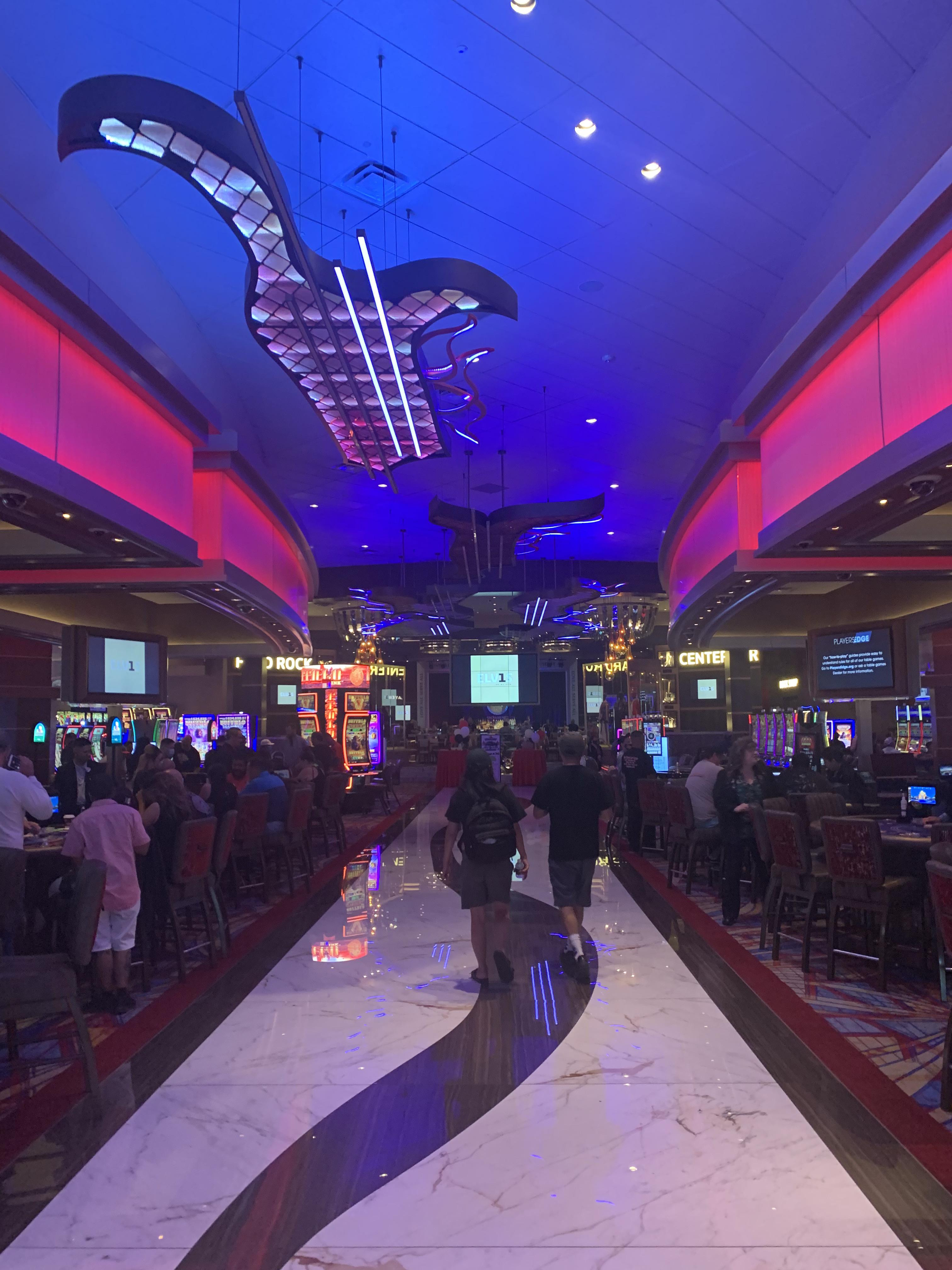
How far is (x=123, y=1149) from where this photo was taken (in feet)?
9.85

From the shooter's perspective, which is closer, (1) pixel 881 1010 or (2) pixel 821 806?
(1) pixel 881 1010

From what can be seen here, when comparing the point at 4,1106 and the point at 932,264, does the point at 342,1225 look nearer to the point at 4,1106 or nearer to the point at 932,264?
the point at 4,1106

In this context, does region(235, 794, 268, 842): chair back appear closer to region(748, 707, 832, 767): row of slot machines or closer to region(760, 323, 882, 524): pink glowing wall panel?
region(760, 323, 882, 524): pink glowing wall panel

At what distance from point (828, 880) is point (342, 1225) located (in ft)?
11.7

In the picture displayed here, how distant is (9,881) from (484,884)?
7.32 ft

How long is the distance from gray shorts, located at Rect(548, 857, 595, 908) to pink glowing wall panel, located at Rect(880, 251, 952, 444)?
286cm

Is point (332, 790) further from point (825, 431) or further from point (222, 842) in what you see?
point (825, 431)

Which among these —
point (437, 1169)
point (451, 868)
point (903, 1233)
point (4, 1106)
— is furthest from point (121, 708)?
point (903, 1233)

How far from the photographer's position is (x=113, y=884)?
4.47 metres

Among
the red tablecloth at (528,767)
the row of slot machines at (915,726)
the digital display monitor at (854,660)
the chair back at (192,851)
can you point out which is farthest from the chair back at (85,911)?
the red tablecloth at (528,767)

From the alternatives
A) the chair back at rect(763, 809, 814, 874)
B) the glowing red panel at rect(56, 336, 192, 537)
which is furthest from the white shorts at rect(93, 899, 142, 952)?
the chair back at rect(763, 809, 814, 874)

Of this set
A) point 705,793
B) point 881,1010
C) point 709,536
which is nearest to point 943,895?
point 881,1010

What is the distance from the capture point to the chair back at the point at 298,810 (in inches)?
298

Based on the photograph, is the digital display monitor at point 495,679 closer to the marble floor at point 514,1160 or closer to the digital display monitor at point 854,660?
the digital display monitor at point 854,660
